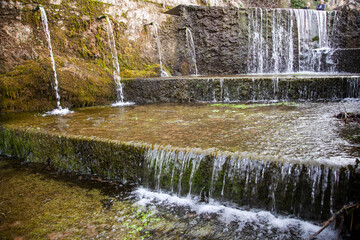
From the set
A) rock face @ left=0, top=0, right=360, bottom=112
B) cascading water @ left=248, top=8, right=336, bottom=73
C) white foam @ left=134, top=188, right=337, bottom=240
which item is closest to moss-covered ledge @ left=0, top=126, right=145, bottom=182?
white foam @ left=134, top=188, right=337, bottom=240

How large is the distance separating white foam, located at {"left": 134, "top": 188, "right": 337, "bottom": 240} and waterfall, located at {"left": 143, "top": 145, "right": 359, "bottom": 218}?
0.23 ft

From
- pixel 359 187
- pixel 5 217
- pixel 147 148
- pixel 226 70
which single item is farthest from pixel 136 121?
pixel 226 70

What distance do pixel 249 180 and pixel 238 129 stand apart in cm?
104

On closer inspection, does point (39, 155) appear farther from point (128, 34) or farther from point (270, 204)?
point (128, 34)

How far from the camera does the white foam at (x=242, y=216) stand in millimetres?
1969

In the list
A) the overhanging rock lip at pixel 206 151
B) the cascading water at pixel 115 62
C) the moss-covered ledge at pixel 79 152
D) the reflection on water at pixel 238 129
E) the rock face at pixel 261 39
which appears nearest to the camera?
the overhanging rock lip at pixel 206 151

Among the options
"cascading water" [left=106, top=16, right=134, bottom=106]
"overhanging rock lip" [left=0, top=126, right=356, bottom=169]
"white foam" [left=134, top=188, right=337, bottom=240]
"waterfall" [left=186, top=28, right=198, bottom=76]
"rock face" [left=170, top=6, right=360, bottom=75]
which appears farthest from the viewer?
"rock face" [left=170, top=6, right=360, bottom=75]

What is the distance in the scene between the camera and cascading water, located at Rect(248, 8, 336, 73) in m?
9.23

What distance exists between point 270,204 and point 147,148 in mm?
1344

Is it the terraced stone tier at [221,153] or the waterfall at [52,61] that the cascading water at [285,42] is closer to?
the terraced stone tier at [221,153]

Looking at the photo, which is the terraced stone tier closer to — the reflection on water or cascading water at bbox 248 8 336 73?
the reflection on water

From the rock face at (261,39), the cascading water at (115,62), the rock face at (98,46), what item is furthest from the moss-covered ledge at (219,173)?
the rock face at (261,39)

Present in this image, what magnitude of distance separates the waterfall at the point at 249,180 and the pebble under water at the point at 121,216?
103 mm

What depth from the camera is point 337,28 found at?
9938 millimetres
